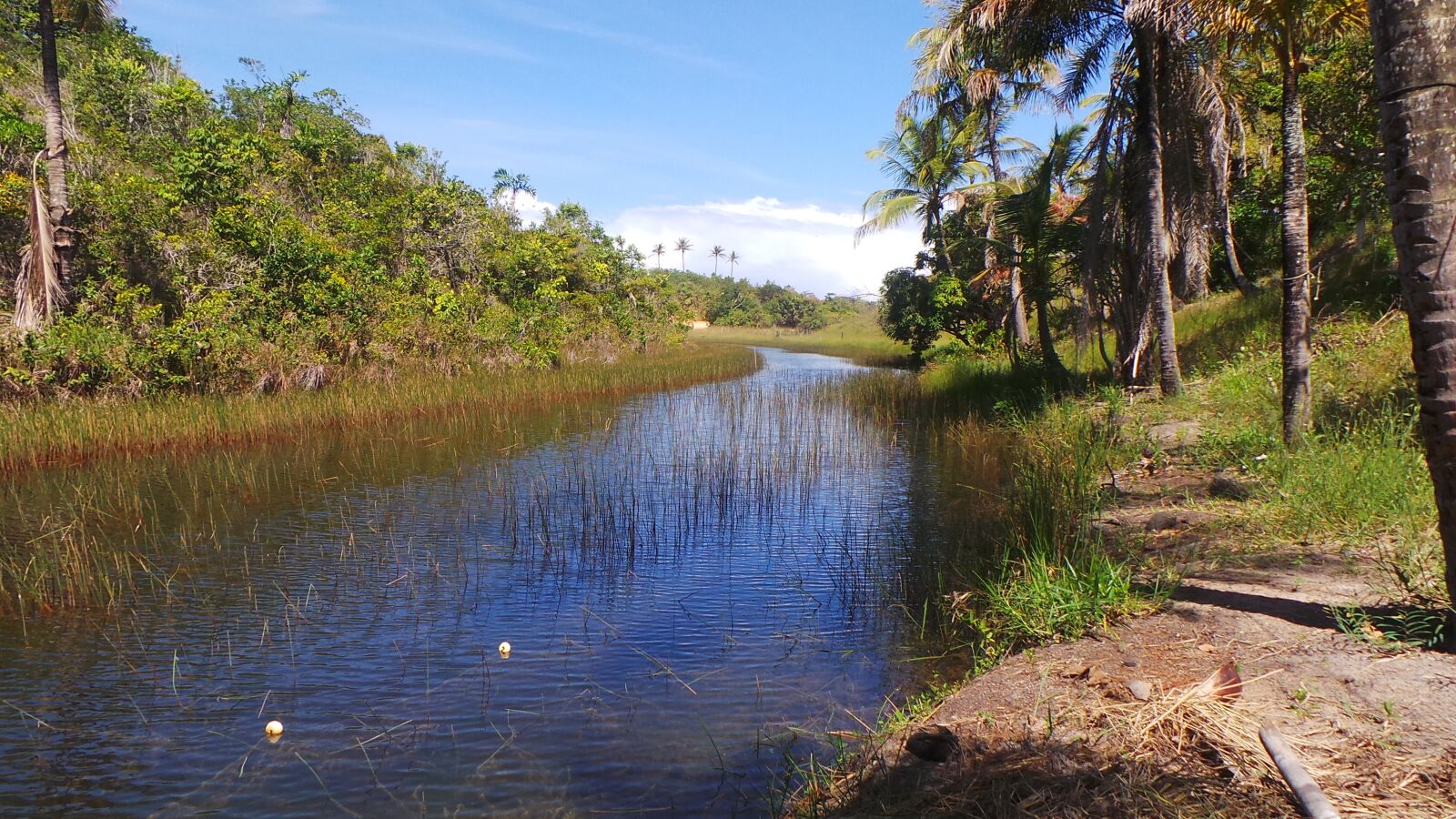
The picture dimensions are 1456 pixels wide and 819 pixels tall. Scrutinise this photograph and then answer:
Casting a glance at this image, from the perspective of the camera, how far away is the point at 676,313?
4275 centimetres

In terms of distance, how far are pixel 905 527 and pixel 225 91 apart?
40.0 m

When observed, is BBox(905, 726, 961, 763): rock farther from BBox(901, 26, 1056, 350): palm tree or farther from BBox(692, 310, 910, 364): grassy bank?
BBox(692, 310, 910, 364): grassy bank

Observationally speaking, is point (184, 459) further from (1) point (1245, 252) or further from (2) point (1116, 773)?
(1) point (1245, 252)

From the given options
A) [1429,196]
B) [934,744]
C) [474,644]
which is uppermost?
[1429,196]

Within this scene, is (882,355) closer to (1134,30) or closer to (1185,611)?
(1134,30)

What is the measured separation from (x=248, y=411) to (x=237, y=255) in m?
5.34

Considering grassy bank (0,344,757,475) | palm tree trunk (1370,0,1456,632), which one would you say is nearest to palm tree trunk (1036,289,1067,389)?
grassy bank (0,344,757,475)

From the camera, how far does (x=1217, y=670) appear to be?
3939mm

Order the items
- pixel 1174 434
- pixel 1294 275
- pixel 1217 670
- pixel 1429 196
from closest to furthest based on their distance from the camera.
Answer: pixel 1429 196
pixel 1217 670
pixel 1294 275
pixel 1174 434

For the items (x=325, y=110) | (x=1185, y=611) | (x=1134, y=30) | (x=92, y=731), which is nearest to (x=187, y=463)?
(x=92, y=731)

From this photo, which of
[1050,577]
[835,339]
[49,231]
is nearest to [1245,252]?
[1050,577]

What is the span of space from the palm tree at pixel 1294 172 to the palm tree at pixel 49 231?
1803 cm

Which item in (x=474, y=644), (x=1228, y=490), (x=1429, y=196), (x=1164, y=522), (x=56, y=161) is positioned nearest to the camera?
(x=1429, y=196)

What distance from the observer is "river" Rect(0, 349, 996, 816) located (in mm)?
4379
